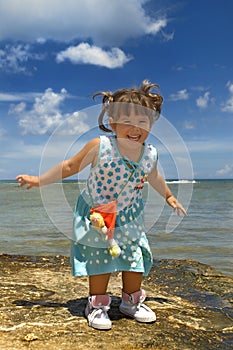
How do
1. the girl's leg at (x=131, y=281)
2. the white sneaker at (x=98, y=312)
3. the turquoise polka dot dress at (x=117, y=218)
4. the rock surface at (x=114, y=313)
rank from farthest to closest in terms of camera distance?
the girl's leg at (x=131, y=281), the turquoise polka dot dress at (x=117, y=218), the white sneaker at (x=98, y=312), the rock surface at (x=114, y=313)

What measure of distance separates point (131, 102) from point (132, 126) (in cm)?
15

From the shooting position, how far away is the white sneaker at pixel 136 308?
9.24ft

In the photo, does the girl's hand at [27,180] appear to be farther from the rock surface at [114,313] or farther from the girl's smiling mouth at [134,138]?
the rock surface at [114,313]

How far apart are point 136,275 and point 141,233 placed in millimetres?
297

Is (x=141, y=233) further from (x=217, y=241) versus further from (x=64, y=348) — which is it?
(x=217, y=241)

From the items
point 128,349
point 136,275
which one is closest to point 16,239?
point 136,275

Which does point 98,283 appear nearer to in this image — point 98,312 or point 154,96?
point 98,312

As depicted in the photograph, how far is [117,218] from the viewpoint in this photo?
2.80 metres

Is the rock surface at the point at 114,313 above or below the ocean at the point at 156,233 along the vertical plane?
below

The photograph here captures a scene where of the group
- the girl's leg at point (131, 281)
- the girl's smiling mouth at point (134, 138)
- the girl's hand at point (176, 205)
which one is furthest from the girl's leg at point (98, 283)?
the girl's smiling mouth at point (134, 138)

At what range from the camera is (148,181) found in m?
3.09

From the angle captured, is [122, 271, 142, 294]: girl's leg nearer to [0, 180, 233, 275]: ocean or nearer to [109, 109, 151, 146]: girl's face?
[0, 180, 233, 275]: ocean

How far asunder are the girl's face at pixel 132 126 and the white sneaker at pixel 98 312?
104 centimetres

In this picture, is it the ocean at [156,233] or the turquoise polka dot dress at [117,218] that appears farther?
the ocean at [156,233]
